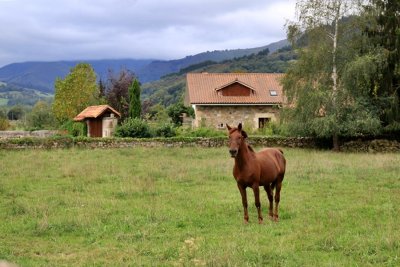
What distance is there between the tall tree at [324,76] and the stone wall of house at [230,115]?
42.4 feet

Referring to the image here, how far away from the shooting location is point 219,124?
4334 cm

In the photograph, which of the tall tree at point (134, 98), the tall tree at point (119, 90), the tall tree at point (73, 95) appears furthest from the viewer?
the tall tree at point (73, 95)

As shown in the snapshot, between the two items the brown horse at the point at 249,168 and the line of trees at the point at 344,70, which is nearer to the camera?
the brown horse at the point at 249,168

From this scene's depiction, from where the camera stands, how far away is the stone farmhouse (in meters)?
43.1

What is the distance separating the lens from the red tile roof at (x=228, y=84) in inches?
1708

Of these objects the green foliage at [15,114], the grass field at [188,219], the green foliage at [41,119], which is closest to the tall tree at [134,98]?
the grass field at [188,219]

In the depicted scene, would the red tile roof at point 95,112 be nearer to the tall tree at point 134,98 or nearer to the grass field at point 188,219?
the tall tree at point 134,98

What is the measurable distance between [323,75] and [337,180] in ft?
49.5

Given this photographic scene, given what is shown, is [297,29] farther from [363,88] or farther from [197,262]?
[197,262]

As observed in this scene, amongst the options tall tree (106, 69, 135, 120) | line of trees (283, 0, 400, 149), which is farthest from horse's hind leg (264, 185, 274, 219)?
tall tree (106, 69, 135, 120)

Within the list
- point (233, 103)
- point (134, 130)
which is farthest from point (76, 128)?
point (233, 103)

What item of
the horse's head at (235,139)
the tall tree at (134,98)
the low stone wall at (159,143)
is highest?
the tall tree at (134,98)

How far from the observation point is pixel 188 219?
34.0ft

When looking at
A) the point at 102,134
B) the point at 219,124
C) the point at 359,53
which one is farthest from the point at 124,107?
the point at 359,53
